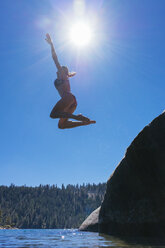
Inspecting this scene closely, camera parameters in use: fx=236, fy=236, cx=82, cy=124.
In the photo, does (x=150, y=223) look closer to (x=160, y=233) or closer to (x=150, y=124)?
(x=160, y=233)

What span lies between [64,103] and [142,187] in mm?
5407

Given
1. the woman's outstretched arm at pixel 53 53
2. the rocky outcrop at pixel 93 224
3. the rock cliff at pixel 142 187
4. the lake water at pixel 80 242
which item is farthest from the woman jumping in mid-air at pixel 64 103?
the rocky outcrop at pixel 93 224

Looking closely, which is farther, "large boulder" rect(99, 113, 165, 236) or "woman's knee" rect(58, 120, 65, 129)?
"large boulder" rect(99, 113, 165, 236)

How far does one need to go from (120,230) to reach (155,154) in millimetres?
4498

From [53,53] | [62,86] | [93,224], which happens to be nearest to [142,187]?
[62,86]

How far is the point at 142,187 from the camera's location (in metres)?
9.80

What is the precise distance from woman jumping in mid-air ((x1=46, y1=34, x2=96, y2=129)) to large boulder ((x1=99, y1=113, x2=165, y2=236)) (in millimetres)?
3257

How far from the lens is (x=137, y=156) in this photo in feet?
32.8

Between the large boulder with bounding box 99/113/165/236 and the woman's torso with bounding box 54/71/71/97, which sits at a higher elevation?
the woman's torso with bounding box 54/71/71/97

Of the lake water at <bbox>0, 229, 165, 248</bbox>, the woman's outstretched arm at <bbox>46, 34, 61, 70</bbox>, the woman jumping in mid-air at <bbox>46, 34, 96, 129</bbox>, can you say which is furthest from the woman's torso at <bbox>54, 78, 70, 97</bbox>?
the lake water at <bbox>0, 229, 165, 248</bbox>

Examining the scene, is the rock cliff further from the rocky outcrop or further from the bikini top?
the rocky outcrop

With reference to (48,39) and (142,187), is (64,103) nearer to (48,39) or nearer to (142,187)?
(48,39)

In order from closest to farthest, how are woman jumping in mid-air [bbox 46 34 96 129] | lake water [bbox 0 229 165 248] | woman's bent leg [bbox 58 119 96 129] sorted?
1. woman jumping in mid-air [bbox 46 34 96 129]
2. lake water [bbox 0 229 165 248]
3. woman's bent leg [bbox 58 119 96 129]

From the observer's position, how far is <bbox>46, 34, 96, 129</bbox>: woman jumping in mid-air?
6.62 metres
